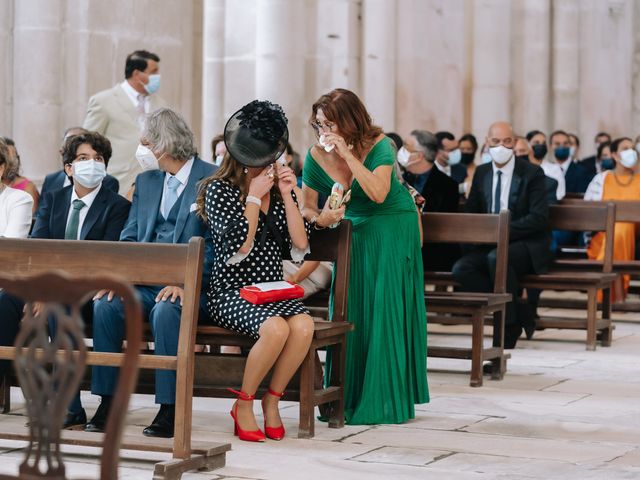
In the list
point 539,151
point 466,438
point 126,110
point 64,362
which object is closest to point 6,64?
point 126,110

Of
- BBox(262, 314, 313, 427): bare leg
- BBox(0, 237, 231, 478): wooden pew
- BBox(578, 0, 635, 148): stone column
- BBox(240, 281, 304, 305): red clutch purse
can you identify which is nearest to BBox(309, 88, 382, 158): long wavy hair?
BBox(240, 281, 304, 305): red clutch purse

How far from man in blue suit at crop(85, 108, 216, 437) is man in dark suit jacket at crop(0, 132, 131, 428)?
20cm

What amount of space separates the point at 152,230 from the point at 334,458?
157 centimetres

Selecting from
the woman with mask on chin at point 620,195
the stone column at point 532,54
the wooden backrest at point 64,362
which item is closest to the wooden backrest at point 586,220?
the woman with mask on chin at point 620,195

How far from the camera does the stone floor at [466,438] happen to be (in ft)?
19.5

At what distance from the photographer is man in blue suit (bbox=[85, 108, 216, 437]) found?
21.7ft

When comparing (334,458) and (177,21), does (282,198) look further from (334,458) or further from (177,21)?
(177,21)

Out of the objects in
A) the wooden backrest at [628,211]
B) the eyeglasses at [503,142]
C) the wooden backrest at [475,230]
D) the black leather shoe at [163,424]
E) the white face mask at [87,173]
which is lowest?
the black leather shoe at [163,424]

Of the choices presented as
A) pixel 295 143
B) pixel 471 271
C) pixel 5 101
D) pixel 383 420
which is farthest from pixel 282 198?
pixel 295 143

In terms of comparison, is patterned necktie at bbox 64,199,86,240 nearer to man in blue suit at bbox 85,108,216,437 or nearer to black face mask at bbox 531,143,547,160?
man in blue suit at bbox 85,108,216,437

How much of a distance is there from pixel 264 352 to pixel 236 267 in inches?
19.1

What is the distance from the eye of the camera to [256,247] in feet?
22.3

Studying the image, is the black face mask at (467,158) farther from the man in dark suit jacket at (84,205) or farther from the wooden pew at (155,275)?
the wooden pew at (155,275)

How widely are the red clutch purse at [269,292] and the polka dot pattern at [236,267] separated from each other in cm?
3
